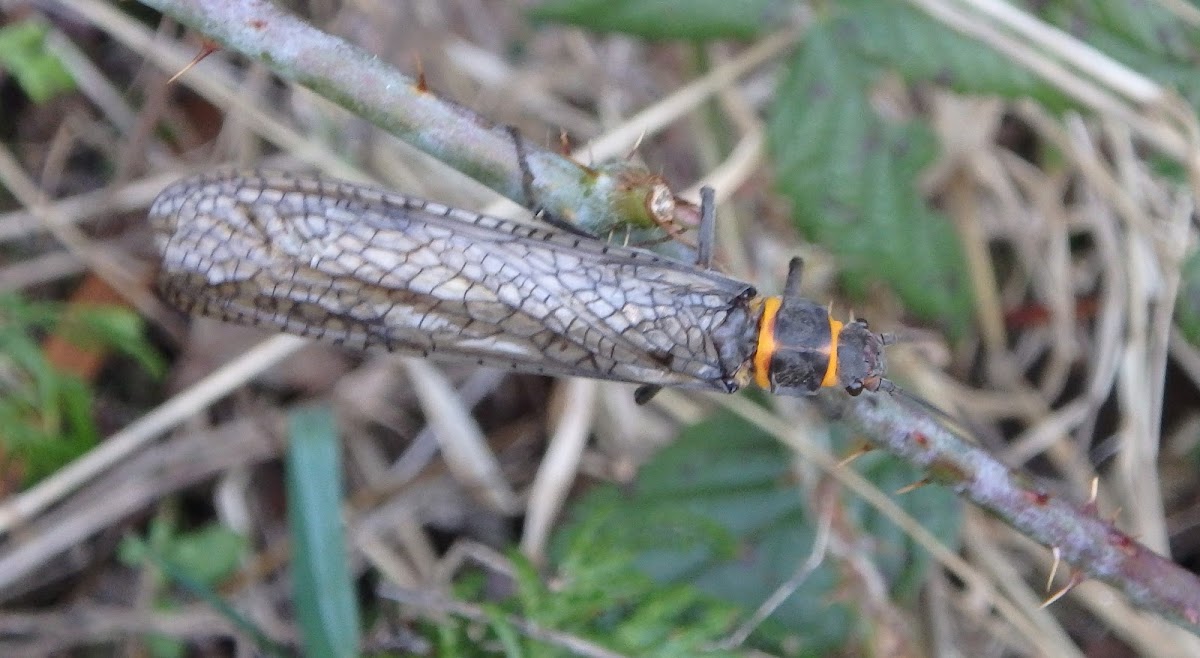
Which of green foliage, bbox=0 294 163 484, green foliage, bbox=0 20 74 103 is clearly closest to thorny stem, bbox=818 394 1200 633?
green foliage, bbox=0 294 163 484

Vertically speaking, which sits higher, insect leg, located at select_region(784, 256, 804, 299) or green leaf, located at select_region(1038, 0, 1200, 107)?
green leaf, located at select_region(1038, 0, 1200, 107)

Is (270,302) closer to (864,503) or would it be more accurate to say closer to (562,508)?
(562,508)

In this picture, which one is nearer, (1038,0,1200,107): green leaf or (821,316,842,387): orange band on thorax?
(821,316,842,387): orange band on thorax

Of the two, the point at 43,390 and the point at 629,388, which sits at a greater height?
the point at 43,390

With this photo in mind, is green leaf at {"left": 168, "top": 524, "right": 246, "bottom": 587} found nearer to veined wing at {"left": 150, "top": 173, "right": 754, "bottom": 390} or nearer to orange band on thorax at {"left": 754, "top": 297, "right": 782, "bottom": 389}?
veined wing at {"left": 150, "top": 173, "right": 754, "bottom": 390}

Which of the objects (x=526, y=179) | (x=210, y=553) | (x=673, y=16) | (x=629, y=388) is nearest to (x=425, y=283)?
(x=526, y=179)

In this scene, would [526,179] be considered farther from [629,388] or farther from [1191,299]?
[1191,299]

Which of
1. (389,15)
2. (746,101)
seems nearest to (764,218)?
(746,101)
